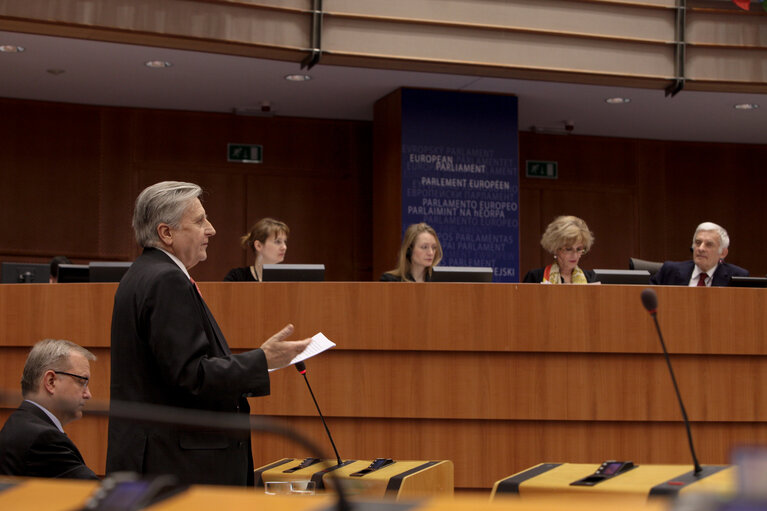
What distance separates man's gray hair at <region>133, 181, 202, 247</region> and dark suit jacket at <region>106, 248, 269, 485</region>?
15 cm

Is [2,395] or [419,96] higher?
[419,96]

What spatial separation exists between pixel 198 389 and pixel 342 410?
1.96 meters

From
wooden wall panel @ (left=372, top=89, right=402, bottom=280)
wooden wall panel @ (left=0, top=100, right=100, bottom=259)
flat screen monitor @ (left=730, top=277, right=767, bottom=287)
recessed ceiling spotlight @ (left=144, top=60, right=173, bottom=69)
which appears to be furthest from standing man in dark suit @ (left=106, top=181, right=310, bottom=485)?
wooden wall panel @ (left=0, top=100, right=100, bottom=259)

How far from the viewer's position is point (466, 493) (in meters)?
4.58

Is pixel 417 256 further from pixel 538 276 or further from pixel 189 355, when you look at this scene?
pixel 189 355

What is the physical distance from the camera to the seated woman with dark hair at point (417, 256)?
571cm

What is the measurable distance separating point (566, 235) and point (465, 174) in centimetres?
291

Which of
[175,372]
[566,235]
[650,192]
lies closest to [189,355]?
[175,372]

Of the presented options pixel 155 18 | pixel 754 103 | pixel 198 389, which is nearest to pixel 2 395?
pixel 198 389

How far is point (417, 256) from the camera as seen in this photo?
5738 mm

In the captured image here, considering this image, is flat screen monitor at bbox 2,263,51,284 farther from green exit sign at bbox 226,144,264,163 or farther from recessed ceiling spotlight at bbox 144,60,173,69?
green exit sign at bbox 226,144,264,163

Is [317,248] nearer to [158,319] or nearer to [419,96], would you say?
[419,96]

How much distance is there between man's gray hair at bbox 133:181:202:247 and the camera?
2938mm

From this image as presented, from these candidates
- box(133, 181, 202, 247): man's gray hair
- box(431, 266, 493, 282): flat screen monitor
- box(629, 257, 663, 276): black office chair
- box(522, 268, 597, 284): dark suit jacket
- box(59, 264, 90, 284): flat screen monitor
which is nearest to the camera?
box(133, 181, 202, 247): man's gray hair
